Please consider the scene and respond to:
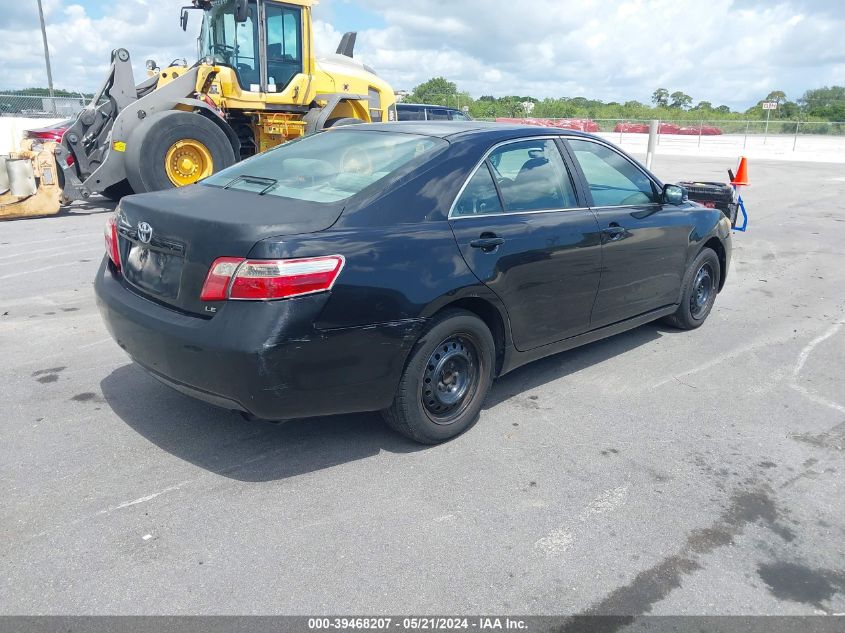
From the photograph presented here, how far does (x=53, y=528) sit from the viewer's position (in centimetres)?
297

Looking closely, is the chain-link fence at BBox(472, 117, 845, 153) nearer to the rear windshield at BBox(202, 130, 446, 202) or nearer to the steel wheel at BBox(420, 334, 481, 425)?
the rear windshield at BBox(202, 130, 446, 202)

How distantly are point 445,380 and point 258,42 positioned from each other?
33.0ft

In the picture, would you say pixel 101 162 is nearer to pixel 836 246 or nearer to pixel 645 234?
pixel 645 234

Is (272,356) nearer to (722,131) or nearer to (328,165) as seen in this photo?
(328,165)

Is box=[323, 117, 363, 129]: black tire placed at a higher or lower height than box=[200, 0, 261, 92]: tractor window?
lower

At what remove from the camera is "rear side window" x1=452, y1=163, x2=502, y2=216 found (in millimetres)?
3807

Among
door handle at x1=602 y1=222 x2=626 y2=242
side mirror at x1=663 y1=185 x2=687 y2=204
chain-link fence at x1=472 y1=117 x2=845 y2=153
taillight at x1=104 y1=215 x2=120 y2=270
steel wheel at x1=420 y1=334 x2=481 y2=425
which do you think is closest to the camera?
steel wheel at x1=420 y1=334 x2=481 y2=425

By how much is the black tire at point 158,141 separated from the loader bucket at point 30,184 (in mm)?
1353

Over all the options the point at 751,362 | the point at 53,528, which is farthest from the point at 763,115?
the point at 53,528

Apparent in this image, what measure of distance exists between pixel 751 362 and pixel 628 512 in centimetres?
264

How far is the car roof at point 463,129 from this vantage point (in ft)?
13.6

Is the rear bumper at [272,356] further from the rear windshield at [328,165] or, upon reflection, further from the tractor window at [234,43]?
the tractor window at [234,43]

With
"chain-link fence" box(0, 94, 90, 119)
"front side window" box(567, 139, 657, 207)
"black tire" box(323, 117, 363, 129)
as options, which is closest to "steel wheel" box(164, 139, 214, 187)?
"black tire" box(323, 117, 363, 129)

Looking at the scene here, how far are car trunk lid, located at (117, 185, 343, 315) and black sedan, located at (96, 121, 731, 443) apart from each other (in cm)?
1
